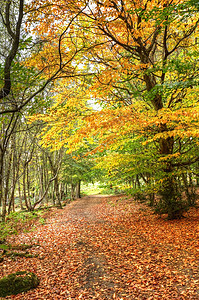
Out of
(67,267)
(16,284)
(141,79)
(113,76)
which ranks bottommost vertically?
(67,267)

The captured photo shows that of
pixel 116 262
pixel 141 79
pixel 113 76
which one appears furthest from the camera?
pixel 141 79

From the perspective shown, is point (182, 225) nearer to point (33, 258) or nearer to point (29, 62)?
point (33, 258)

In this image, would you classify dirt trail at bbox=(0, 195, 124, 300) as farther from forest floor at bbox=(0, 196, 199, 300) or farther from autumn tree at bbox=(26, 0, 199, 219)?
autumn tree at bbox=(26, 0, 199, 219)

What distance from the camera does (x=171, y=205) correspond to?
8547 millimetres

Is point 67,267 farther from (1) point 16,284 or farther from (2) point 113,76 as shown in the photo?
(2) point 113,76

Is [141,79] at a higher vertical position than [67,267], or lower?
higher

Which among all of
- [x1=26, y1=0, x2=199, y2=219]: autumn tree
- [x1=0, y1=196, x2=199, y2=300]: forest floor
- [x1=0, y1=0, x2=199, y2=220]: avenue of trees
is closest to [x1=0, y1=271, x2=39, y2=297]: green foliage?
[x1=0, y1=196, x2=199, y2=300]: forest floor

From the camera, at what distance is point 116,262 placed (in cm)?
534

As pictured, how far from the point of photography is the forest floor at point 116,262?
4070 mm

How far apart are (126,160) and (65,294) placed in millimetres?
5152

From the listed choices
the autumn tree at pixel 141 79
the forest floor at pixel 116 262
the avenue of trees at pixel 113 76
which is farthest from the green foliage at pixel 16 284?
the autumn tree at pixel 141 79

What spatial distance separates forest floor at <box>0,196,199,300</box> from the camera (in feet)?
13.4

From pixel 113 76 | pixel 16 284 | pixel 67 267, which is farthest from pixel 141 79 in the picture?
pixel 16 284

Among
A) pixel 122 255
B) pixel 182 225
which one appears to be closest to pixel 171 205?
pixel 182 225
